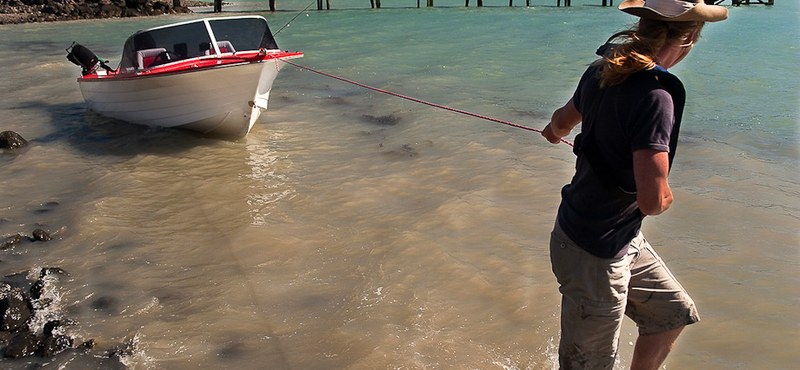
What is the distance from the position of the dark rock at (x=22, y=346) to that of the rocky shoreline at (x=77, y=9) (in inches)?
1265

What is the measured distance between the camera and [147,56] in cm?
948

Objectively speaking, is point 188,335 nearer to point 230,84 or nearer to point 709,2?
point 709,2

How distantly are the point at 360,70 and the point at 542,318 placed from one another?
41.1 feet

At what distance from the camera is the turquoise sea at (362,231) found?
4.23 m

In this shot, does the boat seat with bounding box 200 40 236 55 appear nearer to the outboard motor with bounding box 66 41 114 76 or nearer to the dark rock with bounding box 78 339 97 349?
the outboard motor with bounding box 66 41 114 76

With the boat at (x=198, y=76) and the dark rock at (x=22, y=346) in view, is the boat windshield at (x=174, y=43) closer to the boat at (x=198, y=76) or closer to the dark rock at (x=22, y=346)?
the boat at (x=198, y=76)

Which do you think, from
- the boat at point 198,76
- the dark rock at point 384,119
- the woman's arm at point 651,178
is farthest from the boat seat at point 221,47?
the woman's arm at point 651,178

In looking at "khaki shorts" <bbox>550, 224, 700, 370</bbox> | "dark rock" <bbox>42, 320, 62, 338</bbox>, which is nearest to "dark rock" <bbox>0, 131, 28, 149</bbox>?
"dark rock" <bbox>42, 320, 62, 338</bbox>

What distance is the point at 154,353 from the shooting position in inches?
159

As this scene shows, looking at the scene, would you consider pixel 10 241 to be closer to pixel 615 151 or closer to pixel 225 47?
pixel 225 47

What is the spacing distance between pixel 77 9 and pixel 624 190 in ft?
119

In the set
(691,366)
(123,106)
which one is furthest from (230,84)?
(691,366)

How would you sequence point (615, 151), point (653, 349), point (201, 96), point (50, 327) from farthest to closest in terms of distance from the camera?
point (201, 96)
point (50, 327)
point (653, 349)
point (615, 151)

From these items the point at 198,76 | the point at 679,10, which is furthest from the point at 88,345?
the point at 198,76
